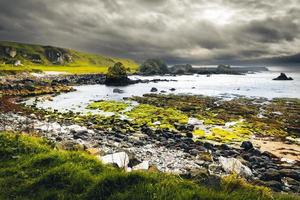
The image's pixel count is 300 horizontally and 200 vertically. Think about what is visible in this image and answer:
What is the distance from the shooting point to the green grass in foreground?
787cm

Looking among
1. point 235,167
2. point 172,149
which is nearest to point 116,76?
point 172,149

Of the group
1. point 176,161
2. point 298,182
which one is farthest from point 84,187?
point 298,182

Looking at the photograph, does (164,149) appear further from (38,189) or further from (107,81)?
(107,81)

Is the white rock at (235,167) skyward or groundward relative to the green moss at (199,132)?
skyward

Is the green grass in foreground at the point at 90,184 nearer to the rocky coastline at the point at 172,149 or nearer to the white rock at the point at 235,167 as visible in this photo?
the rocky coastline at the point at 172,149

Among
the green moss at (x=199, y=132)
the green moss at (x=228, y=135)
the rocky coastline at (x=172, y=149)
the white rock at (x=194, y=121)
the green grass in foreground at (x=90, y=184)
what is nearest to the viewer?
the green grass in foreground at (x=90, y=184)

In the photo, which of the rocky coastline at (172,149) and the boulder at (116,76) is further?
the boulder at (116,76)

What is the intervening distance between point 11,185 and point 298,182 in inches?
570

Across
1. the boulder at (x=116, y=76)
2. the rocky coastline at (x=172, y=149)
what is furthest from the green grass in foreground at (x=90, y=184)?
the boulder at (x=116, y=76)

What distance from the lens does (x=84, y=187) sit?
860 centimetres

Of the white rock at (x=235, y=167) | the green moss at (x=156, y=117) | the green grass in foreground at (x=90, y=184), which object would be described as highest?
the green grass in foreground at (x=90, y=184)

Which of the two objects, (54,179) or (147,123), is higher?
(54,179)

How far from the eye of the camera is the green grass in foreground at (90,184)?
25.8 feet

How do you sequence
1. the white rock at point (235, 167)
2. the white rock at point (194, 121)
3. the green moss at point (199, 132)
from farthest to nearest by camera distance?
the white rock at point (194, 121), the green moss at point (199, 132), the white rock at point (235, 167)
